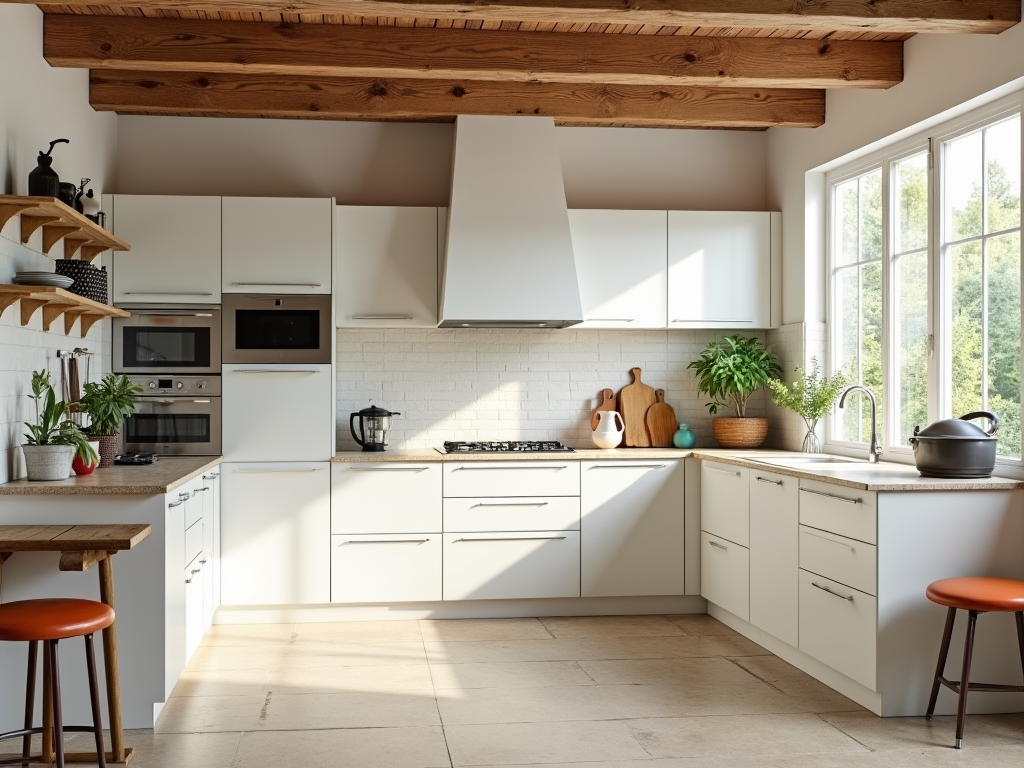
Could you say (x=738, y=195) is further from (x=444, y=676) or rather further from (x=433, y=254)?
→ (x=444, y=676)

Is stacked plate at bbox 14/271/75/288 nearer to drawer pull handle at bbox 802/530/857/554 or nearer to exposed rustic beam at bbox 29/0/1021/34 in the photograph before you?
exposed rustic beam at bbox 29/0/1021/34

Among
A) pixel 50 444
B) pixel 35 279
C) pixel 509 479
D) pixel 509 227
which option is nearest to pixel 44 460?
pixel 50 444

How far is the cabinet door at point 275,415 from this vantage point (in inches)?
214

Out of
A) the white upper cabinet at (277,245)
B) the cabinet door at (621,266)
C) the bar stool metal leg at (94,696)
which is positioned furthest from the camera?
the cabinet door at (621,266)

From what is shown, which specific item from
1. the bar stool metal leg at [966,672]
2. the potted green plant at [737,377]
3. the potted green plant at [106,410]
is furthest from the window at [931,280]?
the potted green plant at [106,410]

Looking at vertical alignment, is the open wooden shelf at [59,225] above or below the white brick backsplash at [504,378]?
above

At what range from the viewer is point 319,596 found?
545cm

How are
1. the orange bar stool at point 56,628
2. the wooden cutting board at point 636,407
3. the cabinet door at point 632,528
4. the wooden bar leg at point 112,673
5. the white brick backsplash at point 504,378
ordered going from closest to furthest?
the orange bar stool at point 56,628, the wooden bar leg at point 112,673, the cabinet door at point 632,528, the white brick backsplash at point 504,378, the wooden cutting board at point 636,407

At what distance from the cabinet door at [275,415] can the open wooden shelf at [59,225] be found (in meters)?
0.89

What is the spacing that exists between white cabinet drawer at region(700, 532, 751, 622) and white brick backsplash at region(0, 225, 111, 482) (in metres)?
3.27

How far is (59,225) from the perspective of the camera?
440cm

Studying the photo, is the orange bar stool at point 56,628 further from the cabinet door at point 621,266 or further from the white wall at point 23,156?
the cabinet door at point 621,266

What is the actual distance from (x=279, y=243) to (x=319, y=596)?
6.09ft

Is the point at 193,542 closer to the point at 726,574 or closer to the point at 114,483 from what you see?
the point at 114,483
